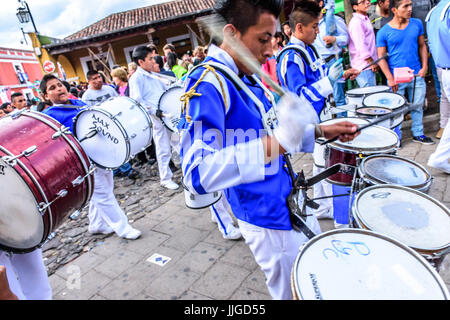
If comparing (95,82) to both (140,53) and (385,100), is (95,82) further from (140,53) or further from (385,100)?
(385,100)

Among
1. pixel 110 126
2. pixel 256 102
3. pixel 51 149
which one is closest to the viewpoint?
pixel 256 102

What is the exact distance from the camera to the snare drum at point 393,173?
69.0 inches

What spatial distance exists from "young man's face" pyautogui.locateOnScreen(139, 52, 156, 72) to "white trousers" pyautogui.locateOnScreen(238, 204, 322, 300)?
4054 millimetres

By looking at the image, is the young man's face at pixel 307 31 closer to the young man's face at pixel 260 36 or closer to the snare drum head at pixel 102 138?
the young man's face at pixel 260 36

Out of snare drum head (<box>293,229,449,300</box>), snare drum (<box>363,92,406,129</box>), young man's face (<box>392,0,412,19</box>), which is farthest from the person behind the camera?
young man's face (<box>392,0,412,19</box>)

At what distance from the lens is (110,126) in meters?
3.00

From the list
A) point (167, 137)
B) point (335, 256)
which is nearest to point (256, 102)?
point (335, 256)

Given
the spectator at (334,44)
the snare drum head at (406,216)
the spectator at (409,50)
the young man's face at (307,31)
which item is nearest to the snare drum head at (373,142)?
the snare drum head at (406,216)

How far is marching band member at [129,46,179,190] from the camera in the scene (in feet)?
14.9

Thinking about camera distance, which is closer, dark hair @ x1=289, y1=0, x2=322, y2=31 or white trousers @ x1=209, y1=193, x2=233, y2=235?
dark hair @ x1=289, y1=0, x2=322, y2=31

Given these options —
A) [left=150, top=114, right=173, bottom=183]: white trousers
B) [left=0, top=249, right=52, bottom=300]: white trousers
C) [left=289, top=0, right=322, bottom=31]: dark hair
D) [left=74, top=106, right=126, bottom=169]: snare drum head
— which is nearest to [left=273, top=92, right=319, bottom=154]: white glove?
[left=289, top=0, right=322, bottom=31]: dark hair

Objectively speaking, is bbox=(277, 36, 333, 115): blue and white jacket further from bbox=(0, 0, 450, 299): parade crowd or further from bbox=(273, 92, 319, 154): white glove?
bbox=(273, 92, 319, 154): white glove
